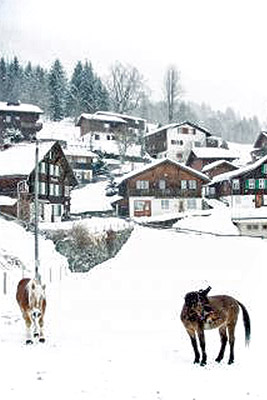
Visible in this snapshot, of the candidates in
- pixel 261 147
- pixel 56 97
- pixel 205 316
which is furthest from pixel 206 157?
pixel 205 316

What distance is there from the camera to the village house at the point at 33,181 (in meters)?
53.3

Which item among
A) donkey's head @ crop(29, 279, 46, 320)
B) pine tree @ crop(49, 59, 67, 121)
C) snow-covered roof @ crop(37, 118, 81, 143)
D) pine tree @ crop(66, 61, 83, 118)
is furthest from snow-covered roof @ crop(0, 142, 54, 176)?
pine tree @ crop(66, 61, 83, 118)

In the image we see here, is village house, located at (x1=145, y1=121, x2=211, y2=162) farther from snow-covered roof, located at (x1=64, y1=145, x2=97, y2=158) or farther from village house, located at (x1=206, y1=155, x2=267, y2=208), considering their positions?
village house, located at (x1=206, y1=155, x2=267, y2=208)

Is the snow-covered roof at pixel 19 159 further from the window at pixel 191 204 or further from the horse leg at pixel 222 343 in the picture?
the horse leg at pixel 222 343

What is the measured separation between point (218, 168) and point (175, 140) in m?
20.2

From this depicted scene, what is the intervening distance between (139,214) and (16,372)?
5625cm

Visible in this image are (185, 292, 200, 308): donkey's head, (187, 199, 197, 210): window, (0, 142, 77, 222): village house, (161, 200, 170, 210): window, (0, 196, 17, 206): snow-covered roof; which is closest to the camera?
(185, 292, 200, 308): donkey's head

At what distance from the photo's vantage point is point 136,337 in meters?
13.4

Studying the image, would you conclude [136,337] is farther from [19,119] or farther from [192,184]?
[19,119]

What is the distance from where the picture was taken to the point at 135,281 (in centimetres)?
2541

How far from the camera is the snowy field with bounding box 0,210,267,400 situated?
29.2ft

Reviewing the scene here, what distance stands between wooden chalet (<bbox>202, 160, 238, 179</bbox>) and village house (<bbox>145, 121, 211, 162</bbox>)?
1826cm

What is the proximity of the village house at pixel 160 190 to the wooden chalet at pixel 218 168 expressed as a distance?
57.8ft

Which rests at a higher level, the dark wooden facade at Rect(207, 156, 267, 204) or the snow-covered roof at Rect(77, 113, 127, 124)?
the snow-covered roof at Rect(77, 113, 127, 124)
